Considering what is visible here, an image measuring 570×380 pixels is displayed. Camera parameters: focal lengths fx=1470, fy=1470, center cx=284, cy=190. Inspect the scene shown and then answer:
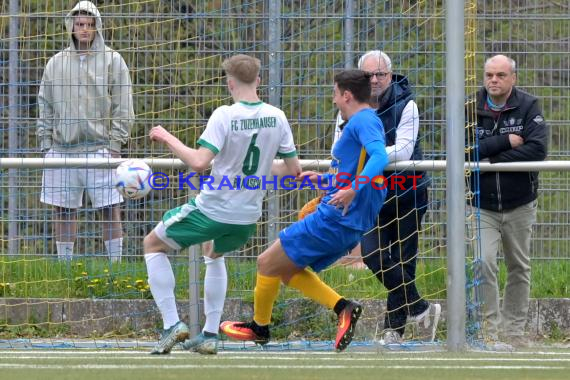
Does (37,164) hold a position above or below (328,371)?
above

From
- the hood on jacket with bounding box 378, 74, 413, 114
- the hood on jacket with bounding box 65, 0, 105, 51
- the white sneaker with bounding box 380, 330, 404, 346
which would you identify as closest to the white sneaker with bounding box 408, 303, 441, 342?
the white sneaker with bounding box 380, 330, 404, 346

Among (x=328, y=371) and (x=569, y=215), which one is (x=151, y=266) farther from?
(x=569, y=215)

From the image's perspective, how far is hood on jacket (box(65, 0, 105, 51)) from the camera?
461 inches

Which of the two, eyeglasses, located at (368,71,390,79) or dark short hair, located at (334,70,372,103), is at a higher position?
eyeglasses, located at (368,71,390,79)

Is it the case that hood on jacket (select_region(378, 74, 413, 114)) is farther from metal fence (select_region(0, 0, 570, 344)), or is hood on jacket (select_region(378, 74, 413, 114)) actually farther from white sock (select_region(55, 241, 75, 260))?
white sock (select_region(55, 241, 75, 260))

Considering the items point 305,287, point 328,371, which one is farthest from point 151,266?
point 328,371

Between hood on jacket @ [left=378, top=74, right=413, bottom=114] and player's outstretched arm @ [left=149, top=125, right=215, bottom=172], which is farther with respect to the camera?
hood on jacket @ [left=378, top=74, right=413, bottom=114]

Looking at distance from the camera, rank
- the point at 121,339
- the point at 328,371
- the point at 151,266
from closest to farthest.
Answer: the point at 328,371 < the point at 151,266 < the point at 121,339

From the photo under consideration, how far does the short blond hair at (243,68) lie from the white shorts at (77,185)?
220 cm

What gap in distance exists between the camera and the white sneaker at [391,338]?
34.4 feet

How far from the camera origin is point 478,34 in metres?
12.2

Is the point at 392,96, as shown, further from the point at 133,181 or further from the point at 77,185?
the point at 77,185

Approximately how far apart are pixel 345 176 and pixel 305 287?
79 centimetres

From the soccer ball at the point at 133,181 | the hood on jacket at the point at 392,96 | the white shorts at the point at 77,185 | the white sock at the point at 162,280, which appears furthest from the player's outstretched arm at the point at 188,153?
the white shorts at the point at 77,185
